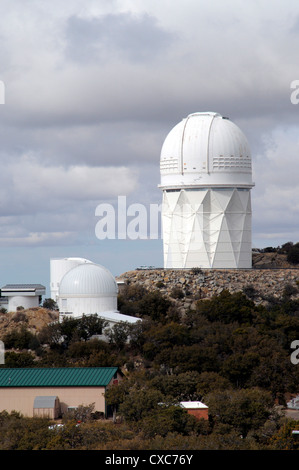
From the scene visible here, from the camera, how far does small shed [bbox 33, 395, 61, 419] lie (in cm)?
4725

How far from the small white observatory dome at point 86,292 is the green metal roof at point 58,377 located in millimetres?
12998

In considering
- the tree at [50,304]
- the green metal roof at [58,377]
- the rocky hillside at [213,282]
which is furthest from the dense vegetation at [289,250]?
the green metal roof at [58,377]

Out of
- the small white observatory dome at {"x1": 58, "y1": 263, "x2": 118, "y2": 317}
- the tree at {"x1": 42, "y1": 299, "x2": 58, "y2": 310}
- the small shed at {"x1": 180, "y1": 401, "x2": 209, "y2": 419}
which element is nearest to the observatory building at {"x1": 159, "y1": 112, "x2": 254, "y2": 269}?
the small white observatory dome at {"x1": 58, "y1": 263, "x2": 118, "y2": 317}

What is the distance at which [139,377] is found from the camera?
49.3 m

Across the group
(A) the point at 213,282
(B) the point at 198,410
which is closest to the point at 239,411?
(B) the point at 198,410

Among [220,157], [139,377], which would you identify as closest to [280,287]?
[220,157]

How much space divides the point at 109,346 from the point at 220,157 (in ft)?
62.3

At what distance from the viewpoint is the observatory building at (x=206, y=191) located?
70625 millimetres

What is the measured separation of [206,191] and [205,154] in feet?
8.75

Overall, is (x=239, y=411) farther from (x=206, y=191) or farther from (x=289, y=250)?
(x=289, y=250)

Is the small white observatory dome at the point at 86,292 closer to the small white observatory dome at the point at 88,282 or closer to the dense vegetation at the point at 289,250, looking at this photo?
the small white observatory dome at the point at 88,282

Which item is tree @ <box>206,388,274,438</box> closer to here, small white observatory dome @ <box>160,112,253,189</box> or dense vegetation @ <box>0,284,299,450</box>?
dense vegetation @ <box>0,284,299,450</box>

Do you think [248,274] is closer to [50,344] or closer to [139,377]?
[50,344]
